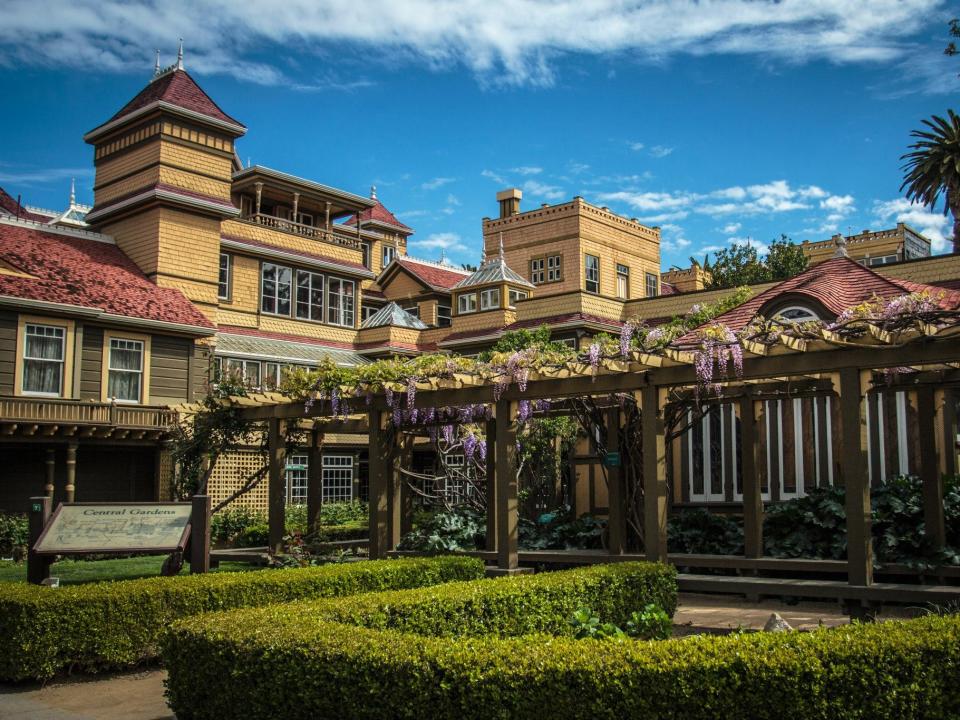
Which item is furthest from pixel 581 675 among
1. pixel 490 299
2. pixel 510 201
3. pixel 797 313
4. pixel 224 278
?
pixel 510 201

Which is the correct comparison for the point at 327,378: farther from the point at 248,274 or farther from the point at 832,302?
the point at 248,274

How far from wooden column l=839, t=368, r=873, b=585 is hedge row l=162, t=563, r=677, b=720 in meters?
3.40

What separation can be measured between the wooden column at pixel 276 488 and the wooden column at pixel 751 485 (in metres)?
7.81

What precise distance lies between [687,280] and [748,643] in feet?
171

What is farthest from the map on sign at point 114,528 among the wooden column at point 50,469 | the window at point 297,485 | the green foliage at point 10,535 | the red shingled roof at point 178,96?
the red shingled roof at point 178,96

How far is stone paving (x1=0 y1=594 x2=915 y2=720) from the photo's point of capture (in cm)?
811

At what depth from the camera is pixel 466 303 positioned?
3922 cm

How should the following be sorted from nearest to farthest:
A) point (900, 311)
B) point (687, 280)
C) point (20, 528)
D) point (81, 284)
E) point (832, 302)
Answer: point (900, 311)
point (832, 302)
point (20, 528)
point (81, 284)
point (687, 280)

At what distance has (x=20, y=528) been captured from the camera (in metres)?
23.1

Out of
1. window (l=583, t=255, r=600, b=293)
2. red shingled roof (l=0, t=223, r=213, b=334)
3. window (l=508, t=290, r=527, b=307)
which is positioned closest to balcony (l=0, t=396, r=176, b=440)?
red shingled roof (l=0, t=223, r=213, b=334)

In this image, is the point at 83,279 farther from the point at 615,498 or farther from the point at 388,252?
the point at 388,252

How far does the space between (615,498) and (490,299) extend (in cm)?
2400

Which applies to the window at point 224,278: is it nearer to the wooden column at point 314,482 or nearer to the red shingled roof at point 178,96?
the red shingled roof at point 178,96

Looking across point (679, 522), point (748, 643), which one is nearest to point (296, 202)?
point (679, 522)
